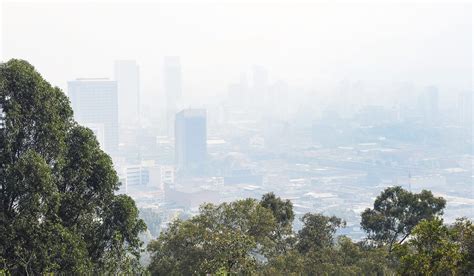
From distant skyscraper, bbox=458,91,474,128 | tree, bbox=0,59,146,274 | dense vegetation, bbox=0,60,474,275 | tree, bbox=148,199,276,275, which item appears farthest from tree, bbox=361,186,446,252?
distant skyscraper, bbox=458,91,474,128

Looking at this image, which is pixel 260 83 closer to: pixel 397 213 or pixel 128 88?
pixel 128 88

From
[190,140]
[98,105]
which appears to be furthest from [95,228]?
[98,105]

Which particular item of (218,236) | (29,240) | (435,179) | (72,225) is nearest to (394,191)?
(218,236)

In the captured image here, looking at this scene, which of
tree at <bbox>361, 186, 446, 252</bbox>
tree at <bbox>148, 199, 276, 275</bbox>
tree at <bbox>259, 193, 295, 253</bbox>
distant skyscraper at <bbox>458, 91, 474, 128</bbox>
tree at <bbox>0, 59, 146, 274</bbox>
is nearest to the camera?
tree at <bbox>0, 59, 146, 274</bbox>

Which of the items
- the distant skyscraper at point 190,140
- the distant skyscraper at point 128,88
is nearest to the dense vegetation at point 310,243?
the distant skyscraper at point 190,140

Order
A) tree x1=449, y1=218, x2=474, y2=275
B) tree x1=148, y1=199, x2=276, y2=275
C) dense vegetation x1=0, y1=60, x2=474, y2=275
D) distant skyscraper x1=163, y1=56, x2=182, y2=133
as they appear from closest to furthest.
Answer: tree x1=449, y1=218, x2=474, y2=275, dense vegetation x1=0, y1=60, x2=474, y2=275, tree x1=148, y1=199, x2=276, y2=275, distant skyscraper x1=163, y1=56, x2=182, y2=133

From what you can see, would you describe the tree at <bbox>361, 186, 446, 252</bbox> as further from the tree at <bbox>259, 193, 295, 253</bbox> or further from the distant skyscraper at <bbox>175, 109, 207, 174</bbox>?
the distant skyscraper at <bbox>175, 109, 207, 174</bbox>

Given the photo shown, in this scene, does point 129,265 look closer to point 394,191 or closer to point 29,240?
point 29,240
